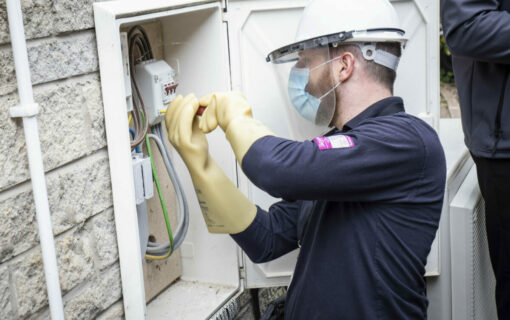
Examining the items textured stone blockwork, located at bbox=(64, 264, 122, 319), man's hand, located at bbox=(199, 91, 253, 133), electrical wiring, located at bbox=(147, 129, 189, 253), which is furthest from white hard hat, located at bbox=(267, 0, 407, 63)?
textured stone blockwork, located at bbox=(64, 264, 122, 319)

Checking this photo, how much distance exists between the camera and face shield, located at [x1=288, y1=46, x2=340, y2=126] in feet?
6.48

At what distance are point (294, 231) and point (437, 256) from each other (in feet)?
2.11

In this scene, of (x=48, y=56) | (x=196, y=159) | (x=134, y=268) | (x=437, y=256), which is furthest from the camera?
(x=437, y=256)

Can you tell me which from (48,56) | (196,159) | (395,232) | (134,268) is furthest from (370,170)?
(48,56)

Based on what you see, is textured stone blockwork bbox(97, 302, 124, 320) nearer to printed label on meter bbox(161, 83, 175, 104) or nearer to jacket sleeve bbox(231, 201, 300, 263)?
jacket sleeve bbox(231, 201, 300, 263)

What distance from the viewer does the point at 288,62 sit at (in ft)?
7.50

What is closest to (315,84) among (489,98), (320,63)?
(320,63)

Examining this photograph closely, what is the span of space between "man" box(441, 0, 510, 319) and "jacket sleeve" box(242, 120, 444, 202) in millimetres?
574

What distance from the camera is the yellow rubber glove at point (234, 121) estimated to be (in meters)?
1.80

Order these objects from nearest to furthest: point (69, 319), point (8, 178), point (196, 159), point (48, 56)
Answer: point (8, 178)
point (48, 56)
point (69, 319)
point (196, 159)

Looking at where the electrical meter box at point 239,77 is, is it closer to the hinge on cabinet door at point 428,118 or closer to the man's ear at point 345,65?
the hinge on cabinet door at point 428,118

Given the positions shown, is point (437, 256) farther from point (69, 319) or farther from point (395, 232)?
point (69, 319)

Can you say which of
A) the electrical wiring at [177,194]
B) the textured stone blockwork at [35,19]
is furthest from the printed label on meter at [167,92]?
the textured stone blockwork at [35,19]

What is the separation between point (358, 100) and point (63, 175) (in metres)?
0.85
